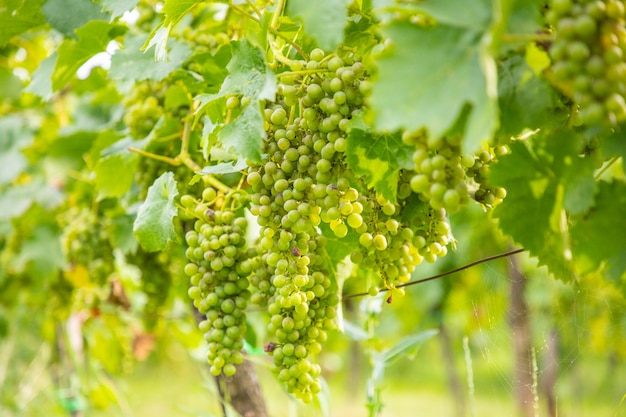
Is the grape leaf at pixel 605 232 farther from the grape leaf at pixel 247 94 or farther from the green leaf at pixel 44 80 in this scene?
the green leaf at pixel 44 80

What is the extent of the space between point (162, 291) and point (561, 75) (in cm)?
158

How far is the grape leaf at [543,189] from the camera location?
2.47ft

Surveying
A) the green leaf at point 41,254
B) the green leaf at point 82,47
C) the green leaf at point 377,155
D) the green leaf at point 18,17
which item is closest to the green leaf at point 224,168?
the green leaf at point 377,155

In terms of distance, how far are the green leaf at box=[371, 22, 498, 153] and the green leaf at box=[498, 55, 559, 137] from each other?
0.12 m

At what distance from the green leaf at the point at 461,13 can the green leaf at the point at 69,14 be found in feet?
3.80

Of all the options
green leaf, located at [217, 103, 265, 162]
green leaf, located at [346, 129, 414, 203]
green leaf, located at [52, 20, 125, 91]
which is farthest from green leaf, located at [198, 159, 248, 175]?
green leaf, located at [52, 20, 125, 91]

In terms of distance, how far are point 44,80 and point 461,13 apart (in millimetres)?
1314

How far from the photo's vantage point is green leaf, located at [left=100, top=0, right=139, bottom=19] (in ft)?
3.90

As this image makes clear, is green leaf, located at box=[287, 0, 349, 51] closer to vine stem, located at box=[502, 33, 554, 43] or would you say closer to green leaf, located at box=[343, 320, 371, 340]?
vine stem, located at box=[502, 33, 554, 43]

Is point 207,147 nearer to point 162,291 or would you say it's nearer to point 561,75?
point 561,75

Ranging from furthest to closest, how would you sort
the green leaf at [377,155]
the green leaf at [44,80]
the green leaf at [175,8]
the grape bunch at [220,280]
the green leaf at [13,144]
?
the green leaf at [13,144], the green leaf at [44,80], the grape bunch at [220,280], the green leaf at [175,8], the green leaf at [377,155]

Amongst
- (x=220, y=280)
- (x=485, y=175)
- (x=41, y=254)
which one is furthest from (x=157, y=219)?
(x=41, y=254)

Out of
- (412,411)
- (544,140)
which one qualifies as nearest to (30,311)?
(544,140)

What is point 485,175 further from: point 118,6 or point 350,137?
point 118,6
